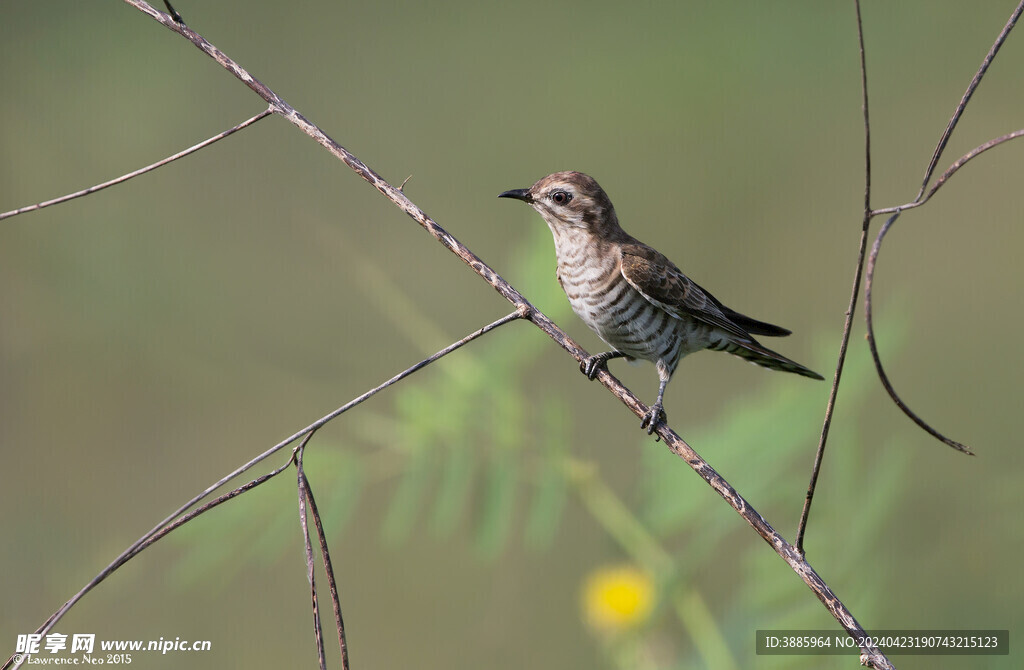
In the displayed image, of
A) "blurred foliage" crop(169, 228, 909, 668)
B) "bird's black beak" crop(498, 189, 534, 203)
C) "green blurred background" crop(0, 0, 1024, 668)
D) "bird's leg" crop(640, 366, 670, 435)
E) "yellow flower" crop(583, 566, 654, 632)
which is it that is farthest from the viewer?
"bird's black beak" crop(498, 189, 534, 203)

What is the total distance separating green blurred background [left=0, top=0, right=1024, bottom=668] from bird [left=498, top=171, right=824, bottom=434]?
17cm

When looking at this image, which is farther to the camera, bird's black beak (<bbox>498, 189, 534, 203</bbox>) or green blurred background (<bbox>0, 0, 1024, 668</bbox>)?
bird's black beak (<bbox>498, 189, 534, 203</bbox>)

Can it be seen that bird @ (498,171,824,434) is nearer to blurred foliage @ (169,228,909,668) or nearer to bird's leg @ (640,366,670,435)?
bird's leg @ (640,366,670,435)

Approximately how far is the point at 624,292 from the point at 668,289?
141mm

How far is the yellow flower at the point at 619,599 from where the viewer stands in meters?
2.51

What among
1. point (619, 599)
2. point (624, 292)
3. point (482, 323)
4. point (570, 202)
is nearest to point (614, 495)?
point (619, 599)

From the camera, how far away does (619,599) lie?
2.57m

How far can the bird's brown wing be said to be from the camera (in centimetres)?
296

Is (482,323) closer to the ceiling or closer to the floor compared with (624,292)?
closer to the ceiling

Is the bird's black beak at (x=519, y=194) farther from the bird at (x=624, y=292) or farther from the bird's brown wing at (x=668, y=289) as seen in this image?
the bird's brown wing at (x=668, y=289)

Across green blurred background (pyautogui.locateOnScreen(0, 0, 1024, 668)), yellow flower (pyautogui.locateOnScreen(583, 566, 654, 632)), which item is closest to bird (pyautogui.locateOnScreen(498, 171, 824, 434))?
green blurred background (pyautogui.locateOnScreen(0, 0, 1024, 668))

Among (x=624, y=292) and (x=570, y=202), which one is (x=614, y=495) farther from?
(x=570, y=202)

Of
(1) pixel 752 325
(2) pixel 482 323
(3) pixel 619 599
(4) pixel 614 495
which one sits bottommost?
(3) pixel 619 599

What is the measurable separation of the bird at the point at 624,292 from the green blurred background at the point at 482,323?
0.17m
